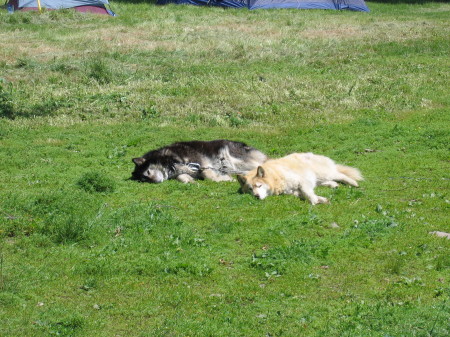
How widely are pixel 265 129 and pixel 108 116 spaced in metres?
4.29

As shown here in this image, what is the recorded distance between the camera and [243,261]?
855 cm

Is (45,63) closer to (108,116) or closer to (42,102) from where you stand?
(42,102)

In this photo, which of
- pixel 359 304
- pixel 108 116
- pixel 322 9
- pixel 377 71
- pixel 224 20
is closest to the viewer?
pixel 359 304

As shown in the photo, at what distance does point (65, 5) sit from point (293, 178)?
28747 millimetres

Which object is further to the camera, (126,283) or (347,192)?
(347,192)

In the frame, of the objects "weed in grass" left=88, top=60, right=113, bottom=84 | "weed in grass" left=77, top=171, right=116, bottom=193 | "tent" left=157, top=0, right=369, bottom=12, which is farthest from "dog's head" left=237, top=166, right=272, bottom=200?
"tent" left=157, top=0, right=369, bottom=12

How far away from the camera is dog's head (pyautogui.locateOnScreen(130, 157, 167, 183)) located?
1273 cm

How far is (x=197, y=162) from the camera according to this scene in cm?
1314

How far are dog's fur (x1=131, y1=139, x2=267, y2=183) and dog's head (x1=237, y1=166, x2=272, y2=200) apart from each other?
66.5 inches

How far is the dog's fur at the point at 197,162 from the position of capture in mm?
12816

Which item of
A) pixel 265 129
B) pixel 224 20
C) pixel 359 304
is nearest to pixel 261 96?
pixel 265 129

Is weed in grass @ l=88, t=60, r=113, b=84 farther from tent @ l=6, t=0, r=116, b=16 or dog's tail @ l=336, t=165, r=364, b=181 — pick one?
tent @ l=6, t=0, r=116, b=16

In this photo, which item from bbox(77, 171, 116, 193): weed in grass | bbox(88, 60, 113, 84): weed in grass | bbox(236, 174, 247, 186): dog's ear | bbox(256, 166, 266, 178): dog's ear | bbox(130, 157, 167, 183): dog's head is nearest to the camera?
bbox(256, 166, 266, 178): dog's ear

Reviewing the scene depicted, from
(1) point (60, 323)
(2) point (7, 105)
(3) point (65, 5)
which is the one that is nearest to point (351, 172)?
(1) point (60, 323)
